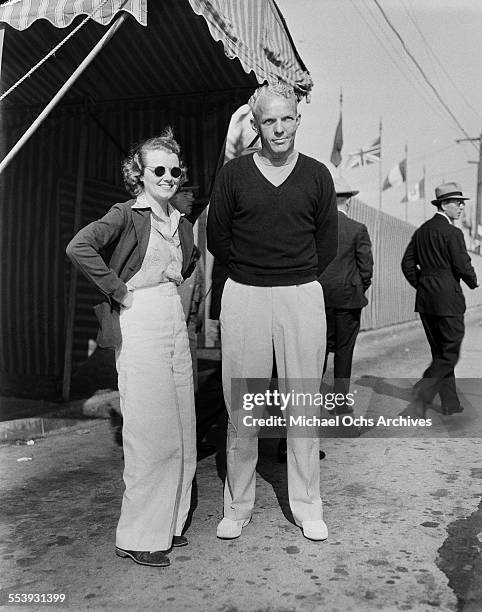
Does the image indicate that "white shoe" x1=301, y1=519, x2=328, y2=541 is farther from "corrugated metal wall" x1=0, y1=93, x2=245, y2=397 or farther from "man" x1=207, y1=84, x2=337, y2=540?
"corrugated metal wall" x1=0, y1=93, x2=245, y2=397

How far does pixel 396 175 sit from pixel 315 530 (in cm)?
1979

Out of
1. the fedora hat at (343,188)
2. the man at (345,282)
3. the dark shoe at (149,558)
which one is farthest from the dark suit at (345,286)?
the dark shoe at (149,558)

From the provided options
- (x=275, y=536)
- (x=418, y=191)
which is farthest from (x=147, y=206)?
(x=418, y=191)

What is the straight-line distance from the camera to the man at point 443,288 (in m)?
5.85

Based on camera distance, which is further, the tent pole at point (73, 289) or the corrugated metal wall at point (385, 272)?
the corrugated metal wall at point (385, 272)

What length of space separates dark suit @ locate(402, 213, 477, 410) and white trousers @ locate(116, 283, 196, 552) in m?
3.39

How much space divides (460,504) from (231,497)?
131cm

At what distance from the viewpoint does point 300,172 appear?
3.31 metres

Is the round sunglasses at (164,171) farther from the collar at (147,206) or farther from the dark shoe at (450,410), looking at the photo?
the dark shoe at (450,410)

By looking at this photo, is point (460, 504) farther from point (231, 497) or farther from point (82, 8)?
point (82, 8)

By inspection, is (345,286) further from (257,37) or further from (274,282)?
(274,282)

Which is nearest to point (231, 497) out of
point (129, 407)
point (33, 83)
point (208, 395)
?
point (129, 407)

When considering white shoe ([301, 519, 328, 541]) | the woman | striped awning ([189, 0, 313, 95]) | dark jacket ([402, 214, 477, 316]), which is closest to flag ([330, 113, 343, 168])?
striped awning ([189, 0, 313, 95])

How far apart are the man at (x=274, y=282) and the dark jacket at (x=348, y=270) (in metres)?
2.17
